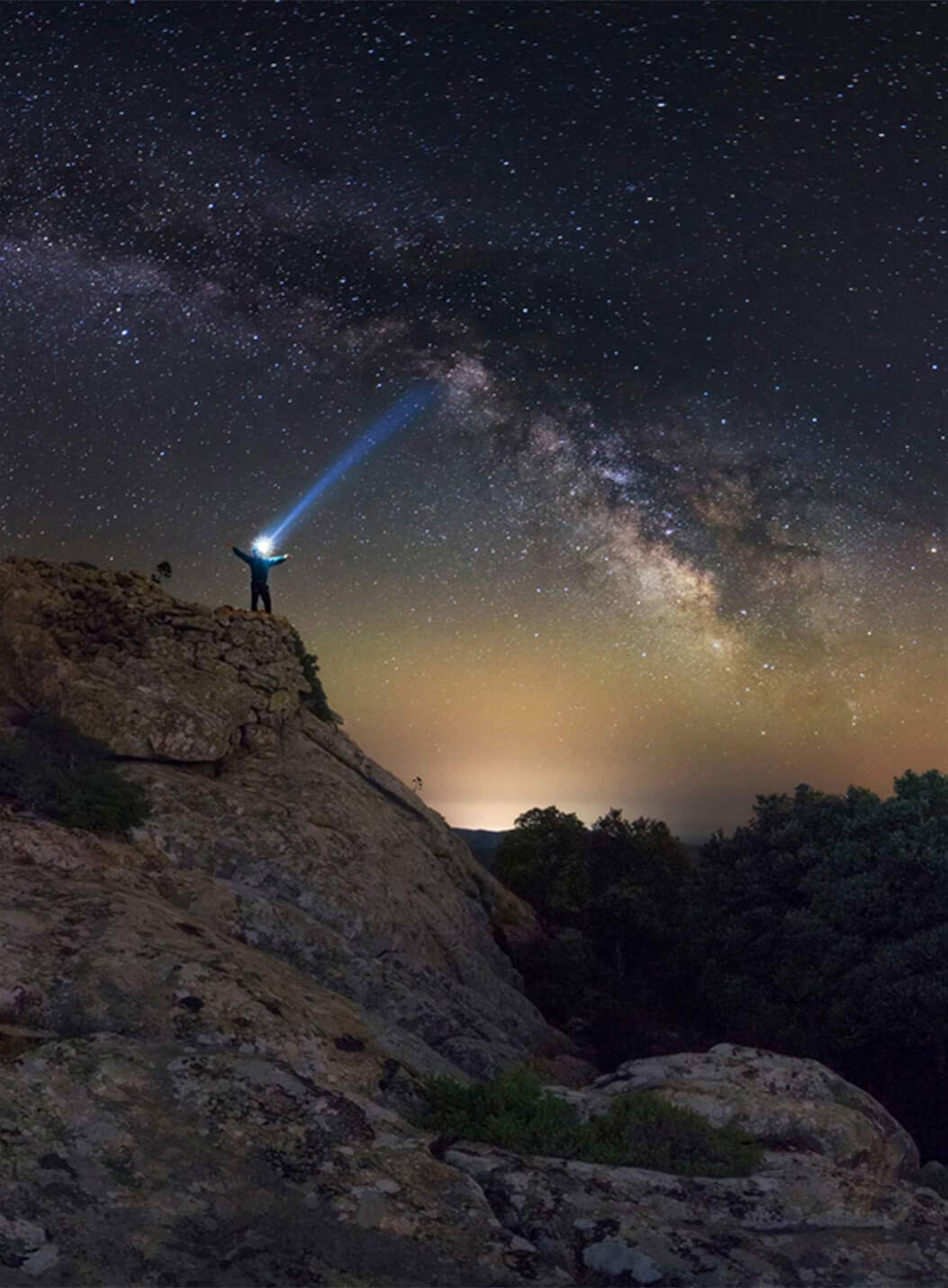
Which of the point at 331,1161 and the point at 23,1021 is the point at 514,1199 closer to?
the point at 331,1161

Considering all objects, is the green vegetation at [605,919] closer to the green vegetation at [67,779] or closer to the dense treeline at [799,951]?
the dense treeline at [799,951]

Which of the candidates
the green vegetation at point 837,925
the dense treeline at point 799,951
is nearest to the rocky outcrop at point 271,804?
the dense treeline at point 799,951

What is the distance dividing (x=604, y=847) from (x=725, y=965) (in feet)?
37.4

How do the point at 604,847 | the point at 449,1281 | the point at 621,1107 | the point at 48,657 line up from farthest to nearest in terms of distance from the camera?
the point at 604,847
the point at 48,657
the point at 621,1107
the point at 449,1281

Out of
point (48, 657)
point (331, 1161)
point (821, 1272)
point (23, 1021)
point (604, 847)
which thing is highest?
point (48, 657)

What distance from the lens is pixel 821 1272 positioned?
8.21 metres

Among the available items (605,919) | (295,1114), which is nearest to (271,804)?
(295,1114)

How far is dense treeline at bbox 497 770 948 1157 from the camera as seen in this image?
24.2 metres

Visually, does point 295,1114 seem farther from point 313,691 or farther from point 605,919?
point 605,919

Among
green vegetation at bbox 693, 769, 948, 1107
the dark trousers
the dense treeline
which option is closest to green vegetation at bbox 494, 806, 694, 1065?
the dense treeline

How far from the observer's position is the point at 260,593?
28.7 m

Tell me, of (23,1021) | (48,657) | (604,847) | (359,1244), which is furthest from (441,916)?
(604,847)

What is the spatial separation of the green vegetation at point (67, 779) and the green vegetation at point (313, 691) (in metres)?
9.55

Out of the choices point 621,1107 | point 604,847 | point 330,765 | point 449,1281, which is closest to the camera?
point 449,1281
